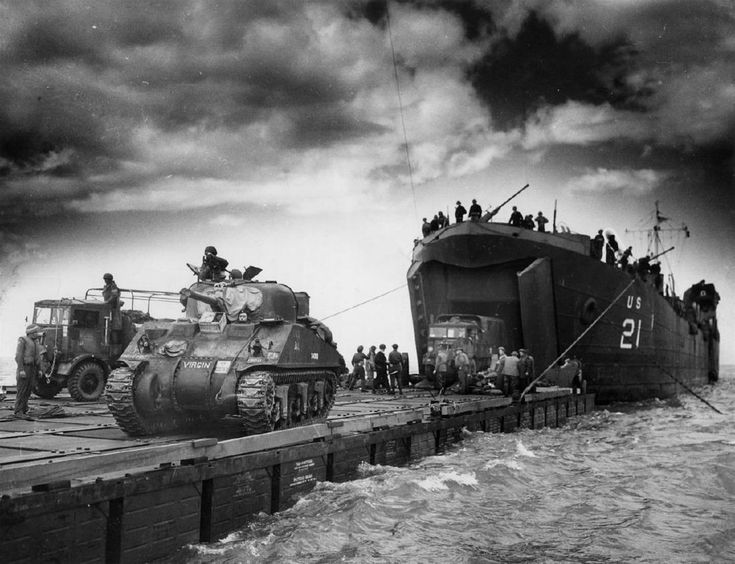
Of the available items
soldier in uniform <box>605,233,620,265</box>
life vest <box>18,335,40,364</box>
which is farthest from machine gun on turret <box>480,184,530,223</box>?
life vest <box>18,335,40,364</box>

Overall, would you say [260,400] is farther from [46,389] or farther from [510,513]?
[46,389]

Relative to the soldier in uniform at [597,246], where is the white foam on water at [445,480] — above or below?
below

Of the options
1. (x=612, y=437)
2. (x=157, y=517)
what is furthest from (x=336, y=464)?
(x=612, y=437)

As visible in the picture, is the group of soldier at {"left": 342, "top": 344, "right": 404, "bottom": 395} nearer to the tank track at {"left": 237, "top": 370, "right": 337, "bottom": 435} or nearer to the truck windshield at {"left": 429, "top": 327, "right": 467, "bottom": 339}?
the truck windshield at {"left": 429, "top": 327, "right": 467, "bottom": 339}

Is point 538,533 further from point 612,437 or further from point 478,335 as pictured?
point 478,335

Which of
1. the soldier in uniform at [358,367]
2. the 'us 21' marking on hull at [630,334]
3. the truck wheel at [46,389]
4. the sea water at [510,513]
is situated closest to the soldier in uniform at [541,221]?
the 'us 21' marking on hull at [630,334]

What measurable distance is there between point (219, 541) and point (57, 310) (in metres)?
13.8

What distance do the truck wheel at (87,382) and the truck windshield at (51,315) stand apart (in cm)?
144

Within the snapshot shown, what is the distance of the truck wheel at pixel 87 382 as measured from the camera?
1853 cm

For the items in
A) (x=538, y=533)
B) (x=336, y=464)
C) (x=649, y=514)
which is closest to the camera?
(x=538, y=533)

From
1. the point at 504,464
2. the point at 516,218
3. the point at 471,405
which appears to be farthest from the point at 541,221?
the point at 504,464

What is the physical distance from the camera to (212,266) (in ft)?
40.9

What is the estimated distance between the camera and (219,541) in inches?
303

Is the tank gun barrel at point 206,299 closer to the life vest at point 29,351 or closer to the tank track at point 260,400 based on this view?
the tank track at point 260,400
